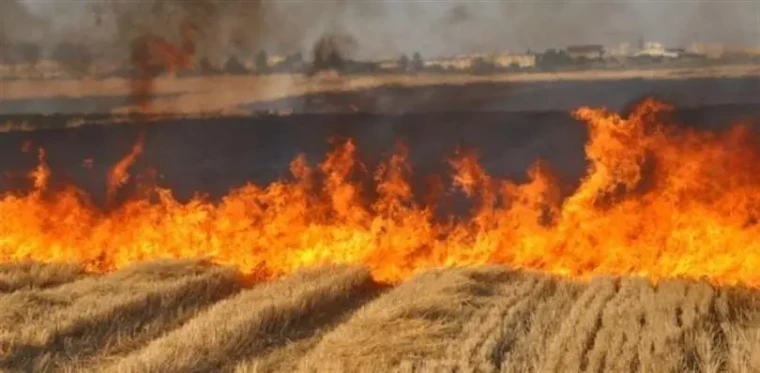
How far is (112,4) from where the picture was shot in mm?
10430

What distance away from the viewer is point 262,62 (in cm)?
1012

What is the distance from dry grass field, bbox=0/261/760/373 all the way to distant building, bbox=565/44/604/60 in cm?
200

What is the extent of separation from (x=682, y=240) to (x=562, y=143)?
1.27m

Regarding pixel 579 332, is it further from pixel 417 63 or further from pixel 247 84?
pixel 247 84

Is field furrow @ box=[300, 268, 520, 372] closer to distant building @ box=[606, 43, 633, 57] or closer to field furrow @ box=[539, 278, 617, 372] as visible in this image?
field furrow @ box=[539, 278, 617, 372]

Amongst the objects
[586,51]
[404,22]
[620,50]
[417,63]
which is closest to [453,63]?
[417,63]

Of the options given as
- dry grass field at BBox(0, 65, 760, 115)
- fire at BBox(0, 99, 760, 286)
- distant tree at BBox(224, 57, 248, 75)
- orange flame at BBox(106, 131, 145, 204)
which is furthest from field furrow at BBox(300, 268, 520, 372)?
orange flame at BBox(106, 131, 145, 204)

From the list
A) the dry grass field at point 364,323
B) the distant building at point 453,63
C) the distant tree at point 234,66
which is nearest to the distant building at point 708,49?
the distant building at point 453,63

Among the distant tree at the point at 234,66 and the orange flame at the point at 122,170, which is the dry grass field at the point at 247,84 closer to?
the distant tree at the point at 234,66

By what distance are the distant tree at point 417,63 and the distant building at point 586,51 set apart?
4.09 ft

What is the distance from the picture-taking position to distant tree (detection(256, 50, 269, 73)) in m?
10.1

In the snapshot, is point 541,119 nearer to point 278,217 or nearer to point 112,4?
point 278,217

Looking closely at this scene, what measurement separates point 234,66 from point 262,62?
28cm

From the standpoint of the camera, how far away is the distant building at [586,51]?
9.51m
